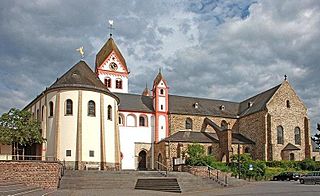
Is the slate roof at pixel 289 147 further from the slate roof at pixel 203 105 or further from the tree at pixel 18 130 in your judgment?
the tree at pixel 18 130

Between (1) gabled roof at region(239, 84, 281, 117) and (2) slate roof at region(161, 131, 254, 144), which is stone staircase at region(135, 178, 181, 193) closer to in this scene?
(2) slate roof at region(161, 131, 254, 144)

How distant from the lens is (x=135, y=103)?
61.0 meters

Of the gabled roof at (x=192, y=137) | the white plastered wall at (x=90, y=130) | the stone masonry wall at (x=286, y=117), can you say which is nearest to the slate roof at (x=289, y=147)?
the stone masonry wall at (x=286, y=117)

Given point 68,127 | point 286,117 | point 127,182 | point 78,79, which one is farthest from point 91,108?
point 286,117

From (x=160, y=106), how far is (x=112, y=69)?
17123 millimetres

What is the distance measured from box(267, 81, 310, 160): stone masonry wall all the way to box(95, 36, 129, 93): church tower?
90.6 ft

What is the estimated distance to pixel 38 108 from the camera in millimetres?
47750

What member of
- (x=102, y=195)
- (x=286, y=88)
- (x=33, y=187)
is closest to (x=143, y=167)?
(x=286, y=88)

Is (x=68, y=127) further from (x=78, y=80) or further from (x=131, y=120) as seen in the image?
(x=131, y=120)

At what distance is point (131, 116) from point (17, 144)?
18.8 metres

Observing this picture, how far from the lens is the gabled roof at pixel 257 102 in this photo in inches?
2429

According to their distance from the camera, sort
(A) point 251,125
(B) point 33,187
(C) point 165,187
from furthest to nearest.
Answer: (A) point 251,125
(C) point 165,187
(B) point 33,187

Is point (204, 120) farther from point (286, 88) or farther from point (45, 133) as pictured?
point (45, 133)

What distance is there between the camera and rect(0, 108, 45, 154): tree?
42.4 m
